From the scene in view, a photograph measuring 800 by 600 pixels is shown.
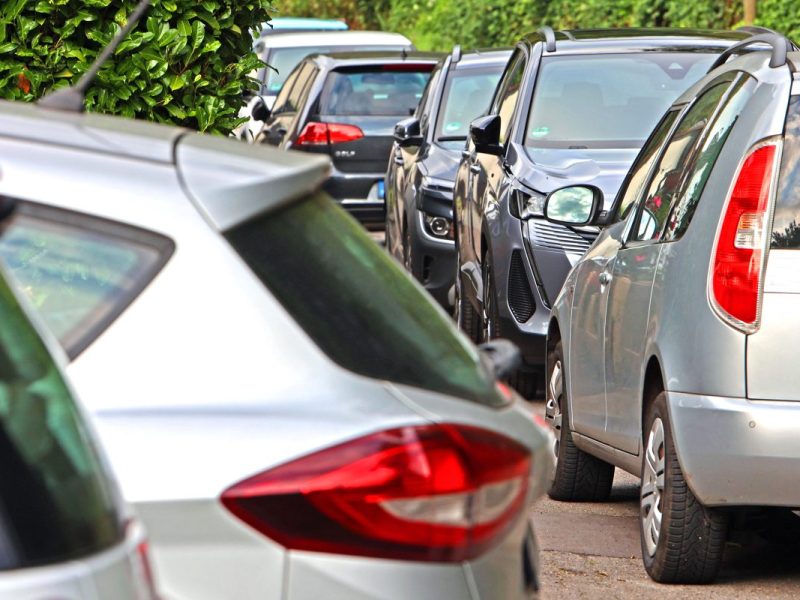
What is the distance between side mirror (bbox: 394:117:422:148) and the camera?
13.2m

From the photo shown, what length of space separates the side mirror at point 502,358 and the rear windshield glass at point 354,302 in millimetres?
208

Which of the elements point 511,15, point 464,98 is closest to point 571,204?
point 464,98

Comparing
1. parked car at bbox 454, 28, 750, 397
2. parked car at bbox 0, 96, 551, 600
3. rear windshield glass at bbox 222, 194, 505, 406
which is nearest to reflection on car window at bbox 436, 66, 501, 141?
parked car at bbox 454, 28, 750, 397

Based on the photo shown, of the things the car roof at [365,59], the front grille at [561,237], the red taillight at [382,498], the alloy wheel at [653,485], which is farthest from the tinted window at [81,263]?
the car roof at [365,59]

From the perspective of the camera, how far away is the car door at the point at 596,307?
6410mm

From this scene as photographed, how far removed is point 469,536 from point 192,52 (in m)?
4.92

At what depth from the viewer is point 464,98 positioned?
14.0 metres

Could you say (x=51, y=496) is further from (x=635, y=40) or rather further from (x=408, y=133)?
(x=408, y=133)

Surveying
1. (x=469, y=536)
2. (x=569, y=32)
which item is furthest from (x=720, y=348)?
(x=569, y=32)

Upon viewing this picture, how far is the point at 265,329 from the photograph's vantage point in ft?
8.82

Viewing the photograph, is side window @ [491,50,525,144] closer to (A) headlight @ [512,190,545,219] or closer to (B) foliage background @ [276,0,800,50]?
(A) headlight @ [512,190,545,219]

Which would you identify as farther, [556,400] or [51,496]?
[556,400]

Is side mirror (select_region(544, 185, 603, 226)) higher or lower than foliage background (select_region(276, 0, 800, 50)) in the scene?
higher

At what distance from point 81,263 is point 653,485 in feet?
10.5
